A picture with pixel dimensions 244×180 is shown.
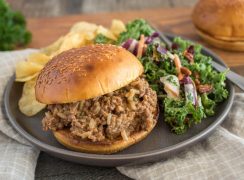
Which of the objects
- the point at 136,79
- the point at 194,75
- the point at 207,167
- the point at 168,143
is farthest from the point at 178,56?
the point at 207,167

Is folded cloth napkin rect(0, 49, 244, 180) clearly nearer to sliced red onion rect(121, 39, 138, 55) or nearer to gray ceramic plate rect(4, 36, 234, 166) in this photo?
gray ceramic plate rect(4, 36, 234, 166)

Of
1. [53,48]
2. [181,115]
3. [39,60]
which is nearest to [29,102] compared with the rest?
[39,60]

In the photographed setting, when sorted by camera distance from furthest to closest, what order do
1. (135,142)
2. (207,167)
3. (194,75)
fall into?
1. (194,75)
2. (135,142)
3. (207,167)

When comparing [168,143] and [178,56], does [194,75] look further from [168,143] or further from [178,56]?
[168,143]

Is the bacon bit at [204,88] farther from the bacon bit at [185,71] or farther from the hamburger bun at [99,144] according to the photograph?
the hamburger bun at [99,144]

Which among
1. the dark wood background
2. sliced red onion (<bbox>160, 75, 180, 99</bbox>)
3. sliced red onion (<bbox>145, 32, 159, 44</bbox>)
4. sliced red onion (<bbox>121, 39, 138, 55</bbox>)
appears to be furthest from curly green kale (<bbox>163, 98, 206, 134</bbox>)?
the dark wood background

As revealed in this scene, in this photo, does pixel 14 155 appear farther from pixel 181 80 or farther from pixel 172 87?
pixel 181 80

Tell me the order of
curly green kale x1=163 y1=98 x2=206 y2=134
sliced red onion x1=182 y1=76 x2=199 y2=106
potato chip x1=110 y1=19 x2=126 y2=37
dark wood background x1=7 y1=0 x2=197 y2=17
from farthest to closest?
1. dark wood background x1=7 y1=0 x2=197 y2=17
2. potato chip x1=110 y1=19 x2=126 y2=37
3. sliced red onion x1=182 y1=76 x2=199 y2=106
4. curly green kale x1=163 y1=98 x2=206 y2=134

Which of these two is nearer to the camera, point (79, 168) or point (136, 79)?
point (79, 168)
